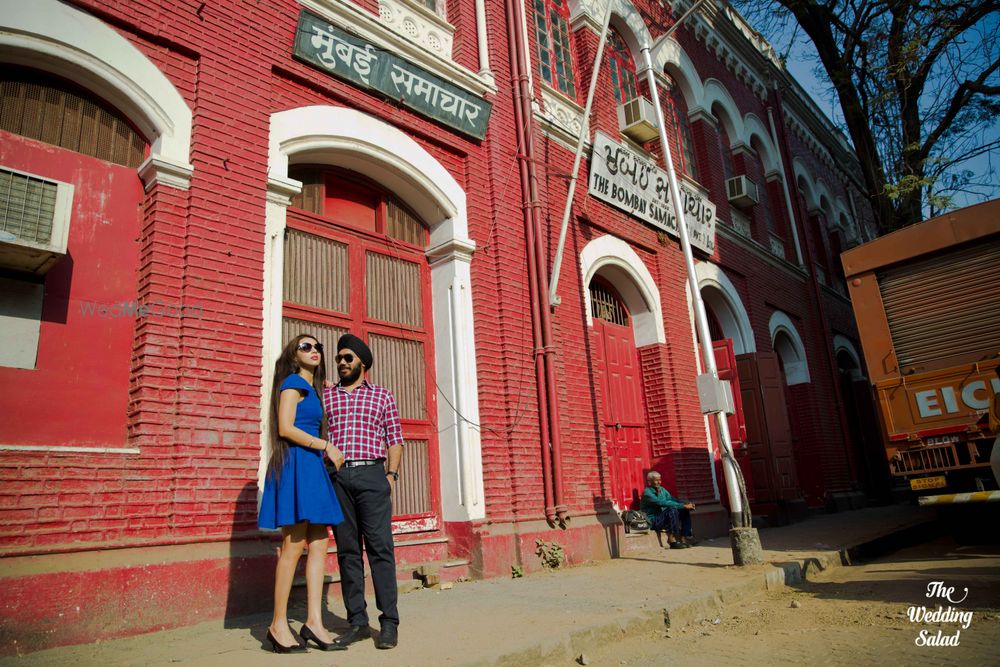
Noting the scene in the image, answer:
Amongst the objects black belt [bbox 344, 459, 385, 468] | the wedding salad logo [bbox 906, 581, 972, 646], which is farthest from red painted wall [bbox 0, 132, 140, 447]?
the wedding salad logo [bbox 906, 581, 972, 646]

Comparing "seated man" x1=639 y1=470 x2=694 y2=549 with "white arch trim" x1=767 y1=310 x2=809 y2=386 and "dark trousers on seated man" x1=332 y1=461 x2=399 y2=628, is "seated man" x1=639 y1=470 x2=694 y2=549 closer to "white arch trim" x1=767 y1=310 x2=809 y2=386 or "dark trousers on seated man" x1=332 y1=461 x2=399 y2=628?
"dark trousers on seated man" x1=332 y1=461 x2=399 y2=628

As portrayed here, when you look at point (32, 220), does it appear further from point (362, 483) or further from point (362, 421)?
point (362, 483)

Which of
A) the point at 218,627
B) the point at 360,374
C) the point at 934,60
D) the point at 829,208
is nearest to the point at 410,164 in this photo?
the point at 360,374

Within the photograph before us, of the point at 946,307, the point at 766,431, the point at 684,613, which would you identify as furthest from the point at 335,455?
the point at 766,431

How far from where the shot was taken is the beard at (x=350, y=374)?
154 inches

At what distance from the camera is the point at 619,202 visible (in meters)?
9.88

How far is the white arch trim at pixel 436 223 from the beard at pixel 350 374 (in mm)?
1794

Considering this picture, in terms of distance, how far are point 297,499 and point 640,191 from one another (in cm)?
822

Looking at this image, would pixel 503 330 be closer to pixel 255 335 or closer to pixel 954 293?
pixel 255 335

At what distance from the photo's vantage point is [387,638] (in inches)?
136

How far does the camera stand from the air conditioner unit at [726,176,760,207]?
523 inches

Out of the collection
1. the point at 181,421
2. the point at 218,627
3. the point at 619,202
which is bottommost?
the point at 218,627

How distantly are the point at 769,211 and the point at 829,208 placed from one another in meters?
5.03

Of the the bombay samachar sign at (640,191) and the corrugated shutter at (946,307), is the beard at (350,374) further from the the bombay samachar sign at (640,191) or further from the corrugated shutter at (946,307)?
the corrugated shutter at (946,307)
